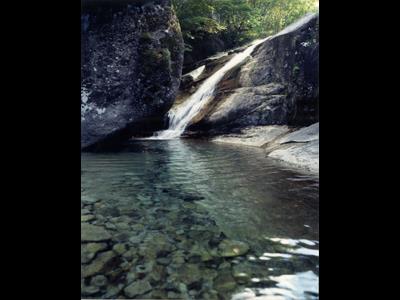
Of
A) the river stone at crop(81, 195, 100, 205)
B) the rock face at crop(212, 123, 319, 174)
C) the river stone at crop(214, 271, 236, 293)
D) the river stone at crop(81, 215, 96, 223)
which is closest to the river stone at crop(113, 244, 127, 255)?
the river stone at crop(81, 215, 96, 223)

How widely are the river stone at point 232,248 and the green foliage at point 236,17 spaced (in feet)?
51.2

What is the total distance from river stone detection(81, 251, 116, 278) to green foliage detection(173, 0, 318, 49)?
15733 millimetres

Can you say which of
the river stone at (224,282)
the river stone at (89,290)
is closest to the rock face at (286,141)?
the river stone at (224,282)

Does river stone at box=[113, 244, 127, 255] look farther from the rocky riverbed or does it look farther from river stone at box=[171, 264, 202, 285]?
river stone at box=[171, 264, 202, 285]

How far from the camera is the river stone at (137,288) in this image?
217cm

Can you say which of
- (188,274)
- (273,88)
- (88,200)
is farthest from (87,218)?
(273,88)

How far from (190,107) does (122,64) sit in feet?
19.0

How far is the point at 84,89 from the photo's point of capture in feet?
26.2

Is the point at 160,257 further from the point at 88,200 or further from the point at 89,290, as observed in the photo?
the point at 88,200

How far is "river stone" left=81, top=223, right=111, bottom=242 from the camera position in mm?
2980

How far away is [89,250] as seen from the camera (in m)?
2.76

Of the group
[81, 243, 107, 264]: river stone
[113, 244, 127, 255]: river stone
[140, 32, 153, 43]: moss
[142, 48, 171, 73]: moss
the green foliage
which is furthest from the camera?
the green foliage
